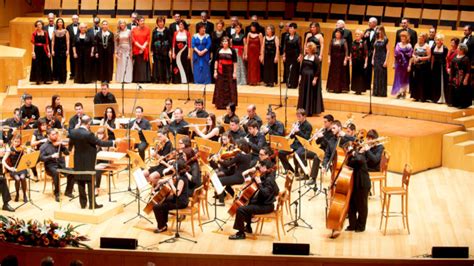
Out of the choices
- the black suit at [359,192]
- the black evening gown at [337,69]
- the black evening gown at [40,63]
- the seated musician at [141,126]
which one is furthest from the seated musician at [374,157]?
the black evening gown at [40,63]

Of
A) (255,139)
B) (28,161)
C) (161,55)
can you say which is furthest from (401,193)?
(161,55)

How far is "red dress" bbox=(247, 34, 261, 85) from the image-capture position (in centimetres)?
1513

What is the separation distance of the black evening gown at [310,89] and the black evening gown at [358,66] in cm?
106

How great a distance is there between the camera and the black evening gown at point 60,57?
15.3 metres

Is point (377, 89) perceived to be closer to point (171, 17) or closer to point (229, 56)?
point (229, 56)

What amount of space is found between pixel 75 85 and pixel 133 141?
4299 millimetres

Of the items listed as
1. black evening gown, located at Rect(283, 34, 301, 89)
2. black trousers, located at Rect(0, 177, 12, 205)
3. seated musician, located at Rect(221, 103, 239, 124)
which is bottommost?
black trousers, located at Rect(0, 177, 12, 205)

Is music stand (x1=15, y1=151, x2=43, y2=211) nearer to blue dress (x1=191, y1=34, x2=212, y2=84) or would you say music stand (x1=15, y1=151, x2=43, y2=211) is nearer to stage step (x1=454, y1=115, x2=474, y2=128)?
blue dress (x1=191, y1=34, x2=212, y2=84)

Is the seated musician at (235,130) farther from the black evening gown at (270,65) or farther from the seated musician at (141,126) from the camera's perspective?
the black evening gown at (270,65)

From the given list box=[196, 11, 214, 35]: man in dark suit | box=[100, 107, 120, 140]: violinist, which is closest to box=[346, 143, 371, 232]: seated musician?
box=[100, 107, 120, 140]: violinist

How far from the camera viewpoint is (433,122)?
13.2 meters

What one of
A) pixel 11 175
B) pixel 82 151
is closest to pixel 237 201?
pixel 82 151

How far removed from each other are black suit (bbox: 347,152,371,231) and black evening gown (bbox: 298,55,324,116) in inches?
142

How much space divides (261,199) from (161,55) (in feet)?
20.7
